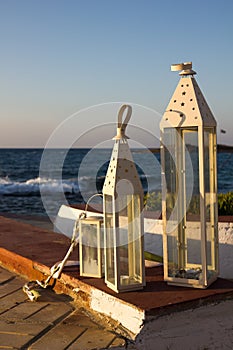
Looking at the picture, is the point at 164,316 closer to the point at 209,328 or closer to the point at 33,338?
the point at 209,328

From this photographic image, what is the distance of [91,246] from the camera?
3.36m

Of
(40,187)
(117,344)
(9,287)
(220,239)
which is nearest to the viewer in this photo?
(117,344)

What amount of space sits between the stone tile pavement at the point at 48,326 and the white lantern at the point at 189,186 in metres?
0.60

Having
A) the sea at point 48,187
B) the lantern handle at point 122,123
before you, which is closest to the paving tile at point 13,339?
the lantern handle at point 122,123

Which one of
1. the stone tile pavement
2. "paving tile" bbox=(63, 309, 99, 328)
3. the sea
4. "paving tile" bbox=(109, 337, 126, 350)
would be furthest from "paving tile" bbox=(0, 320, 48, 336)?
the sea

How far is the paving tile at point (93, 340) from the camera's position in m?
2.56

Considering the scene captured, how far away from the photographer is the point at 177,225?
A: 3096mm

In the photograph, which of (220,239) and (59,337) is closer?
(59,337)

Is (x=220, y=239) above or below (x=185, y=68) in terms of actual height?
below

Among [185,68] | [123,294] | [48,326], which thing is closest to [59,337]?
[48,326]

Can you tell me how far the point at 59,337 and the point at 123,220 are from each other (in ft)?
2.58

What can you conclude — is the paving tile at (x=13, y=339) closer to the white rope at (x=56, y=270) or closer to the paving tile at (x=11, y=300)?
the paving tile at (x=11, y=300)

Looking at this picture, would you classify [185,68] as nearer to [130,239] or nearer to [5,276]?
[130,239]

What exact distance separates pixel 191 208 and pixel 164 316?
70cm
